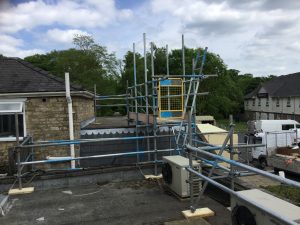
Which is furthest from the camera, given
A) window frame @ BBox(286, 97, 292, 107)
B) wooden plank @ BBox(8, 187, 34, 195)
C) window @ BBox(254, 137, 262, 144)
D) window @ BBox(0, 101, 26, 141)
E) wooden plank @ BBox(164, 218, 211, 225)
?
window frame @ BBox(286, 97, 292, 107)

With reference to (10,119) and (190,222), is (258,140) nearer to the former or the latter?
(10,119)

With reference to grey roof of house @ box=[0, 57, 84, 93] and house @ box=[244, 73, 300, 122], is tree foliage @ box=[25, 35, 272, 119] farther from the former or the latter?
grey roof of house @ box=[0, 57, 84, 93]

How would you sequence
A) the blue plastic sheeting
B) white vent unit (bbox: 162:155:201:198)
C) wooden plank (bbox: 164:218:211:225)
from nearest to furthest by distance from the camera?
1. wooden plank (bbox: 164:218:211:225)
2. white vent unit (bbox: 162:155:201:198)
3. the blue plastic sheeting

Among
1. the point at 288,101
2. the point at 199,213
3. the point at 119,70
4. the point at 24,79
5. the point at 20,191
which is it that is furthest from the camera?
the point at 119,70

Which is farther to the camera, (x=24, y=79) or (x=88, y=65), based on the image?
(x=88, y=65)

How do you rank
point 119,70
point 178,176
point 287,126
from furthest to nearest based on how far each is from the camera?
point 119,70
point 287,126
point 178,176

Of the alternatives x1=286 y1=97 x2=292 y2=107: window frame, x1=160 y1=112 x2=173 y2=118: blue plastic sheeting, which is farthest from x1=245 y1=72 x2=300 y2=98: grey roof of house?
x1=160 y1=112 x2=173 y2=118: blue plastic sheeting

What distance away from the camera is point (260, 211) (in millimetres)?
3137

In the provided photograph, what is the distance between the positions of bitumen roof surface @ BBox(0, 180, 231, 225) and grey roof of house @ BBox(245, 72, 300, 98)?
39.9 m

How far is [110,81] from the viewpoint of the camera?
40375 mm

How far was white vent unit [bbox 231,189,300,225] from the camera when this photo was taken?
3166 millimetres

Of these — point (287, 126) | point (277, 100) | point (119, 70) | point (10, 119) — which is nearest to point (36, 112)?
point (10, 119)

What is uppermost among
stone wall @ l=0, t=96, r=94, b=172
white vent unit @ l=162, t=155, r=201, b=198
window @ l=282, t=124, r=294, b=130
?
stone wall @ l=0, t=96, r=94, b=172

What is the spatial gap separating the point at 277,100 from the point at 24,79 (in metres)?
42.5
